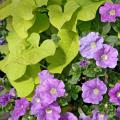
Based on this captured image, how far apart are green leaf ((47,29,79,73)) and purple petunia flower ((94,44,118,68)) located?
167 millimetres

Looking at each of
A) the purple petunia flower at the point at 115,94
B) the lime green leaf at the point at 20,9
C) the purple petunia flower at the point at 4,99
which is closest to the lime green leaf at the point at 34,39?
the lime green leaf at the point at 20,9

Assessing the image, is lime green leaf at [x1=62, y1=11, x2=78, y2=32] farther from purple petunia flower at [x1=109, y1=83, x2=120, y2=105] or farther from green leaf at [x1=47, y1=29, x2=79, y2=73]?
purple petunia flower at [x1=109, y1=83, x2=120, y2=105]

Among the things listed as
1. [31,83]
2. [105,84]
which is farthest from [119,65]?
[31,83]

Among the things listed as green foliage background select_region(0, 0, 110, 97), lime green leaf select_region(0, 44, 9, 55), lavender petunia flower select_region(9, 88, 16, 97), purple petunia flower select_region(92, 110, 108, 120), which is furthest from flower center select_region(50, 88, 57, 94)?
lime green leaf select_region(0, 44, 9, 55)

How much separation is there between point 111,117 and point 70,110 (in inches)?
10.5

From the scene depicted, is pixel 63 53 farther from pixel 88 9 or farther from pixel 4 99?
pixel 4 99

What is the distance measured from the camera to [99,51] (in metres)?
1.92

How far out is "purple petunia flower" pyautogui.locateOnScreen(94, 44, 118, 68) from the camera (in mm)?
1910

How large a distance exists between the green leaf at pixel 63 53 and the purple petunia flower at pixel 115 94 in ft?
0.91

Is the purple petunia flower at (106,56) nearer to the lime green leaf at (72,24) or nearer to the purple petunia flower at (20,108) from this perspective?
the lime green leaf at (72,24)

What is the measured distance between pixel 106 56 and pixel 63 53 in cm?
26

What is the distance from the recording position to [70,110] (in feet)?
6.94

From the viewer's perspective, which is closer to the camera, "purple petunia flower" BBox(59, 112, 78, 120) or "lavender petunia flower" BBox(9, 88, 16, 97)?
"purple petunia flower" BBox(59, 112, 78, 120)

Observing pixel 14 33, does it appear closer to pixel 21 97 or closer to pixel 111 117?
pixel 21 97
